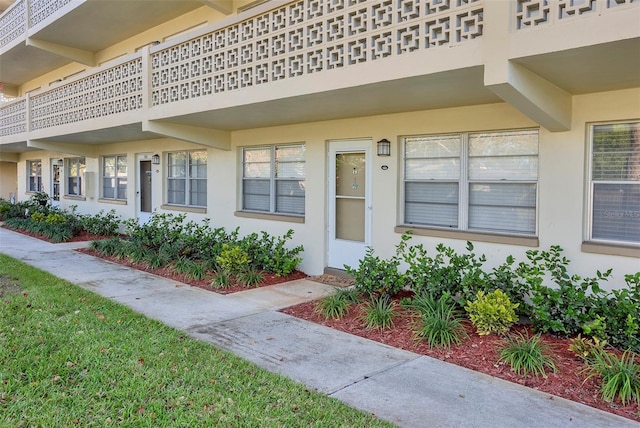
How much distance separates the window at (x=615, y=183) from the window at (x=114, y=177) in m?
13.3

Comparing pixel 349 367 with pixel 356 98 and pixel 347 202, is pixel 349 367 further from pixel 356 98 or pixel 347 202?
pixel 347 202

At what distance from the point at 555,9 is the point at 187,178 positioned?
9.89 m

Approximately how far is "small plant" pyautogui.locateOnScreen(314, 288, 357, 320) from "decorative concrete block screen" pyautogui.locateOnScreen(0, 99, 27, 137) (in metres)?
13.8

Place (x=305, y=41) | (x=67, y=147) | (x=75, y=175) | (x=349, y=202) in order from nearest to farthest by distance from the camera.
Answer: (x=305, y=41)
(x=349, y=202)
(x=67, y=147)
(x=75, y=175)

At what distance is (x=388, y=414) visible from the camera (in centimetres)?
365

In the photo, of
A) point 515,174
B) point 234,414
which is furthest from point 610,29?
point 234,414

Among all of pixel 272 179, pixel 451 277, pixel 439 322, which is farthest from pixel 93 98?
pixel 439 322

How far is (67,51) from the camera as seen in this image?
1464cm

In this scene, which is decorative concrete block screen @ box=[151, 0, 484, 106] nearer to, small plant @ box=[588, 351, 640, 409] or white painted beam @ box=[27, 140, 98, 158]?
small plant @ box=[588, 351, 640, 409]

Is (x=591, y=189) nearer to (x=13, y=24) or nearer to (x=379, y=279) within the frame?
(x=379, y=279)

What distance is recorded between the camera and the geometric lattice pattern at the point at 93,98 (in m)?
9.96

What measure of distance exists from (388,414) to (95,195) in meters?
15.1

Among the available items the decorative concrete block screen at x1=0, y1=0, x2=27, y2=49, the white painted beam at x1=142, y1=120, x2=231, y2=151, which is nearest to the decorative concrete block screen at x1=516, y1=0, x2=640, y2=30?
the white painted beam at x1=142, y1=120, x2=231, y2=151

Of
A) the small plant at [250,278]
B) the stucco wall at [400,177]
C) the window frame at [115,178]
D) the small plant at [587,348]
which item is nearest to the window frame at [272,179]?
the stucco wall at [400,177]
